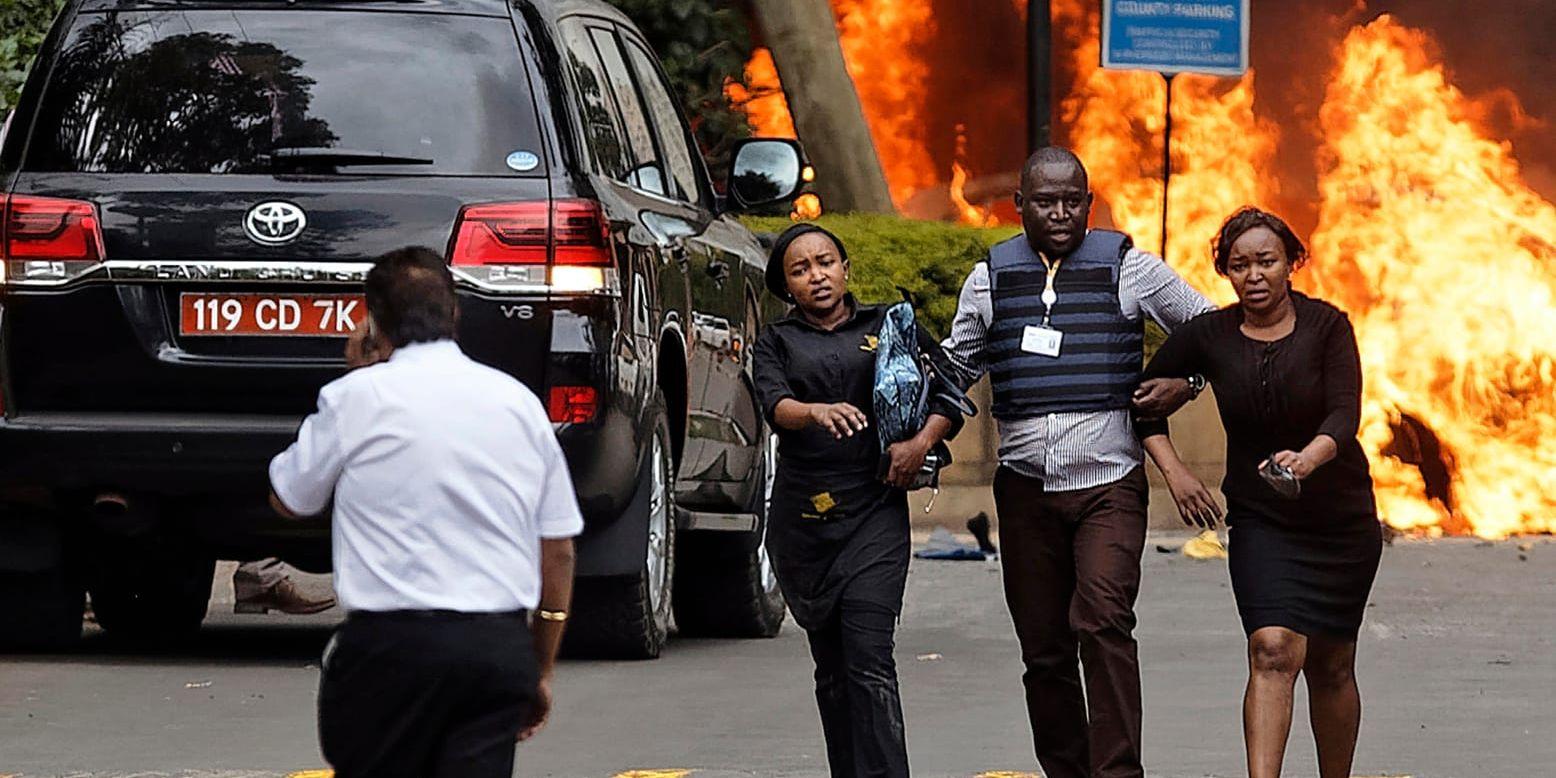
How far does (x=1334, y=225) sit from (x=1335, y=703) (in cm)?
1220

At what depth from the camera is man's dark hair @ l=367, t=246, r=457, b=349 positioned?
559 centimetres

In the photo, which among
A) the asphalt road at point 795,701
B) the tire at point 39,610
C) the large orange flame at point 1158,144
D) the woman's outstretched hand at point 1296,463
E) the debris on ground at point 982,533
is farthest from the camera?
the large orange flame at point 1158,144

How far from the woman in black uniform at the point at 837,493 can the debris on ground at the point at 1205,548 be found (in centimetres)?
716

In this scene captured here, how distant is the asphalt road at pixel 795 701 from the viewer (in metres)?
8.61

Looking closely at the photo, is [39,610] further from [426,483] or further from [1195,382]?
[426,483]

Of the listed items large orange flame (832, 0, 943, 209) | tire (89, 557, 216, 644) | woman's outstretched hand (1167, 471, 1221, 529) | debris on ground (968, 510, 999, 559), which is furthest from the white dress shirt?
large orange flame (832, 0, 943, 209)

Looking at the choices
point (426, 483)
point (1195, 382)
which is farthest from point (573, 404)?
point (426, 483)

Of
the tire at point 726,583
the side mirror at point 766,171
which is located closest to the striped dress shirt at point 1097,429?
the side mirror at point 766,171

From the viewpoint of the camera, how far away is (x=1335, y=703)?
7.80 metres

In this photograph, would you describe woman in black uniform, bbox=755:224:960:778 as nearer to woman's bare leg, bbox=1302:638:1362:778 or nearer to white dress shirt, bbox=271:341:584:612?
woman's bare leg, bbox=1302:638:1362:778

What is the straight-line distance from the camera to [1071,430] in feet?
26.1

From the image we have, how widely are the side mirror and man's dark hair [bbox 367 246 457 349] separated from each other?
5659 millimetres

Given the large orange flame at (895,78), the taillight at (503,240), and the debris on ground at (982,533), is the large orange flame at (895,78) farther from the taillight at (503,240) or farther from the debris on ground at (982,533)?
the taillight at (503,240)

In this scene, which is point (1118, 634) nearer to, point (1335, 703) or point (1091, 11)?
point (1335, 703)
